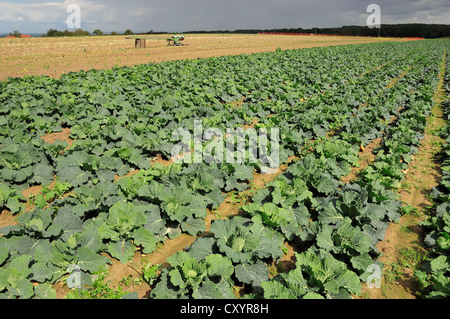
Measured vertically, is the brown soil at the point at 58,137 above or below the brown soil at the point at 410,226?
above

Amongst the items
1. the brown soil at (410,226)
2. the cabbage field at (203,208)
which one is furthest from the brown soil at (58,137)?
the brown soil at (410,226)

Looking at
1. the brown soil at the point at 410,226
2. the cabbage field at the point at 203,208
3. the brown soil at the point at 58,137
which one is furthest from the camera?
the brown soil at the point at 58,137

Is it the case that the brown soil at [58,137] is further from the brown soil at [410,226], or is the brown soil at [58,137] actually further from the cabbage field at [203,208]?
the brown soil at [410,226]

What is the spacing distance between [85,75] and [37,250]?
1476cm

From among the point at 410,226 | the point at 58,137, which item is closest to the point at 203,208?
the point at 410,226

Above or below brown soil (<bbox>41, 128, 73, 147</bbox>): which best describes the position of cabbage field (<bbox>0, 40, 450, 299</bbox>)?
below

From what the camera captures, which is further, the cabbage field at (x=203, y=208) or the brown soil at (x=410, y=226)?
the brown soil at (x=410, y=226)

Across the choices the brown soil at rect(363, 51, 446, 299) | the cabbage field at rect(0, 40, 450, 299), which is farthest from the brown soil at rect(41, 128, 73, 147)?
the brown soil at rect(363, 51, 446, 299)

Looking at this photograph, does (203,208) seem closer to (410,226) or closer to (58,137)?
(410,226)

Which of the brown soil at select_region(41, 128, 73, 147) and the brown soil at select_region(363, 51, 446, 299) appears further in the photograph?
the brown soil at select_region(41, 128, 73, 147)

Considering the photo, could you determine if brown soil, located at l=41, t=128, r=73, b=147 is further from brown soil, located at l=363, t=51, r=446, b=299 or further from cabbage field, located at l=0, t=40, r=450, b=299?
brown soil, located at l=363, t=51, r=446, b=299

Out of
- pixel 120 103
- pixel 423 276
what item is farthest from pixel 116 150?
pixel 423 276
